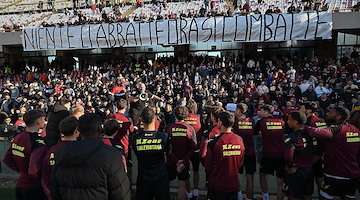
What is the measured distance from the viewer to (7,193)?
201 inches

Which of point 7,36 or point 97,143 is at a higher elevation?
point 7,36

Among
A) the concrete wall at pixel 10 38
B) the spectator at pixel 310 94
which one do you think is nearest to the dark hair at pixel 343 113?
the spectator at pixel 310 94

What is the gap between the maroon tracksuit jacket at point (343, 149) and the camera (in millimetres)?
3550

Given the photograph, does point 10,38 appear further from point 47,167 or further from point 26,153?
point 47,167

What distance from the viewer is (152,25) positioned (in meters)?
15.1

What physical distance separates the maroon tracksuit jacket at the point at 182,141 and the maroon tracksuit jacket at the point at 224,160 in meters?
0.59

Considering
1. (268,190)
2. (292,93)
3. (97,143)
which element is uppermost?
(97,143)

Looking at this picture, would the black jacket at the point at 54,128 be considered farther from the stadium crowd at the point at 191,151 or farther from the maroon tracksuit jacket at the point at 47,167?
the maroon tracksuit jacket at the point at 47,167

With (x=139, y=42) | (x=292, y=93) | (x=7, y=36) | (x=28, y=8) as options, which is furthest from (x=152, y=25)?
(x=28, y=8)

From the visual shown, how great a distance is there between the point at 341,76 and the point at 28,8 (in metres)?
27.4

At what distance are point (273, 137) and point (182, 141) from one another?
1469 mm

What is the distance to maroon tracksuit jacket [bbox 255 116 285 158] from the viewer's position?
4363 mm

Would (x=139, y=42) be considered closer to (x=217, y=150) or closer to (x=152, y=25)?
(x=152, y=25)

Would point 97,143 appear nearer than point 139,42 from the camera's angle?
Yes
